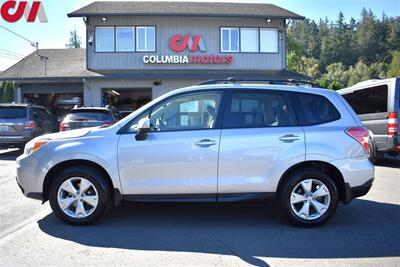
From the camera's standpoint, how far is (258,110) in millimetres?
5488

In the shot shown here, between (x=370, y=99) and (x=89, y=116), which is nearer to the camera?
(x=370, y=99)

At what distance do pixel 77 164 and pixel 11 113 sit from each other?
27.8 feet

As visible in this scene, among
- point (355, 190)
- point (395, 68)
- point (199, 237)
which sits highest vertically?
point (395, 68)

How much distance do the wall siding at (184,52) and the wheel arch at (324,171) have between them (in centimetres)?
1565

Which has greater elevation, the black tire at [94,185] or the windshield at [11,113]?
the windshield at [11,113]

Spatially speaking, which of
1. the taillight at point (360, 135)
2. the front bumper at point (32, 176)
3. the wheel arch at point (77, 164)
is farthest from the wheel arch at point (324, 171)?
the front bumper at point (32, 176)

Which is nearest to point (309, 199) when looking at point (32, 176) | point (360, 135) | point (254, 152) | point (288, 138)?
point (288, 138)

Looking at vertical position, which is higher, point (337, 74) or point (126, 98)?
point (337, 74)

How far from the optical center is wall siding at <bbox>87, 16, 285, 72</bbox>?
20.4 m

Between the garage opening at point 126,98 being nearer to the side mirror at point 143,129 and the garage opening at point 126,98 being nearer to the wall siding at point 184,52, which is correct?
the wall siding at point 184,52

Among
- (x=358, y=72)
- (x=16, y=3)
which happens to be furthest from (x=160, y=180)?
(x=358, y=72)

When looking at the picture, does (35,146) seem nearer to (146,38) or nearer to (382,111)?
(382,111)

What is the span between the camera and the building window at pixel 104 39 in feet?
67.0

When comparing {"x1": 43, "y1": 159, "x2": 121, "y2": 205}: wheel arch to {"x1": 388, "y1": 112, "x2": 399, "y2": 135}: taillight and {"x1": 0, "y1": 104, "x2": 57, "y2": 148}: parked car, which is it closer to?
{"x1": 388, "y1": 112, "x2": 399, "y2": 135}: taillight
